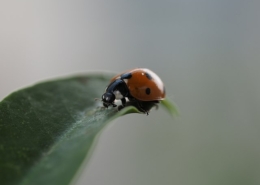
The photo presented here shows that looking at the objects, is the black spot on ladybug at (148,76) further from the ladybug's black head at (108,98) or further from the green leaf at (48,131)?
the green leaf at (48,131)

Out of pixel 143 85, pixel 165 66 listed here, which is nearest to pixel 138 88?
pixel 143 85

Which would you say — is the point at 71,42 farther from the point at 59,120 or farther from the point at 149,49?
the point at 59,120

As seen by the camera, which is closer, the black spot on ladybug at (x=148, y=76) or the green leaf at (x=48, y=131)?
the green leaf at (x=48, y=131)

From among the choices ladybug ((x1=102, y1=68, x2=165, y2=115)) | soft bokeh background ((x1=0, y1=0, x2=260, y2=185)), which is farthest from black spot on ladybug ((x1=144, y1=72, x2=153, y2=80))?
soft bokeh background ((x1=0, y1=0, x2=260, y2=185))

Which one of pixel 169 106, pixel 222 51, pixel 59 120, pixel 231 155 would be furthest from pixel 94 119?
pixel 222 51

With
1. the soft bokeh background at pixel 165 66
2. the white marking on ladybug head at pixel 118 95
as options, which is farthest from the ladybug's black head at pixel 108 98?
the soft bokeh background at pixel 165 66

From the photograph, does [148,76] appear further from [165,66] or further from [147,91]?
[165,66]

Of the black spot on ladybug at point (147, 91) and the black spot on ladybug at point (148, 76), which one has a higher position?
the black spot on ladybug at point (148, 76)

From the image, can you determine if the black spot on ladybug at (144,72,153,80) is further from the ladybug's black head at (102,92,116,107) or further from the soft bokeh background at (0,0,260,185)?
the soft bokeh background at (0,0,260,185)
